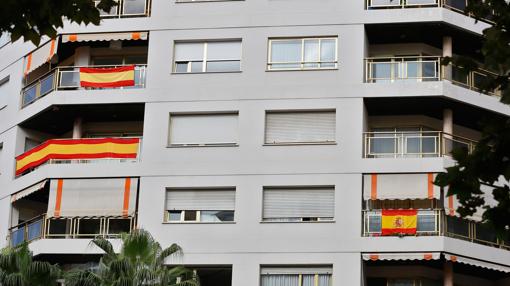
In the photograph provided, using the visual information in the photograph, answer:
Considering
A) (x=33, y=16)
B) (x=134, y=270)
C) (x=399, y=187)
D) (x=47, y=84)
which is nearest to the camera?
(x=33, y=16)

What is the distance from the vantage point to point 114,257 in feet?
113

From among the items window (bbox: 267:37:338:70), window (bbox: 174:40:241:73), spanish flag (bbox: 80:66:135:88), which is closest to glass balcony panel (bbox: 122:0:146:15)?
Result: window (bbox: 174:40:241:73)

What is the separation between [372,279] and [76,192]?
33.2 feet

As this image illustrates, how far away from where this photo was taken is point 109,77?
42625 mm

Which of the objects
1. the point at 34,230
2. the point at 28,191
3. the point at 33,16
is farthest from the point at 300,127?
the point at 33,16

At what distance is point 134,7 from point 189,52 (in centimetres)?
273

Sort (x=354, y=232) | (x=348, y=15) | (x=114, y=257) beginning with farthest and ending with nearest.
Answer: (x=348, y=15) → (x=354, y=232) → (x=114, y=257)

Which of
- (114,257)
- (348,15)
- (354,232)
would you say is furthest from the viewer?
(348,15)

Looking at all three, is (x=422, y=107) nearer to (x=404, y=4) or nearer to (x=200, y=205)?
(x=404, y=4)

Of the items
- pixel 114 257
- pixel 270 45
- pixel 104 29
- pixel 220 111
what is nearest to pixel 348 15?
pixel 270 45

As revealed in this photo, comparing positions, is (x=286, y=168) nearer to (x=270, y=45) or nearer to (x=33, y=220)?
(x=270, y=45)

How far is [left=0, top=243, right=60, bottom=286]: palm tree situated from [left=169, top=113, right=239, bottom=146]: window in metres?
7.85

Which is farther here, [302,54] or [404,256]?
[302,54]

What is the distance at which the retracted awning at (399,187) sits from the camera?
39.3 m
